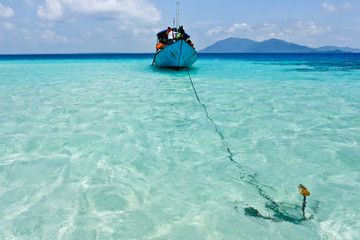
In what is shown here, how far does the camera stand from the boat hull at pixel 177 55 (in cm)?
1758

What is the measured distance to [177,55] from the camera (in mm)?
18625

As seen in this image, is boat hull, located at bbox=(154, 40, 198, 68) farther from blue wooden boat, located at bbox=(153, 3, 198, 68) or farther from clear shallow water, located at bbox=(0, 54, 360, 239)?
clear shallow water, located at bbox=(0, 54, 360, 239)

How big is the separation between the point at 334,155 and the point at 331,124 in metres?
2.02

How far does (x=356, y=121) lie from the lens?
6.06m

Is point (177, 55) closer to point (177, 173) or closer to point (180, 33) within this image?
point (180, 33)

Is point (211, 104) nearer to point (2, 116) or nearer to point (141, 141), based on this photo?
point (141, 141)

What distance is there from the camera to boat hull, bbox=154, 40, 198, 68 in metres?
17.6

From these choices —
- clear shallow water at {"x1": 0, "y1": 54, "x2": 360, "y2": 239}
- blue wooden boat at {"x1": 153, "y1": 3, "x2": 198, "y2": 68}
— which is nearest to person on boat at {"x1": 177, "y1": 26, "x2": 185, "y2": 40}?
blue wooden boat at {"x1": 153, "y1": 3, "x2": 198, "y2": 68}

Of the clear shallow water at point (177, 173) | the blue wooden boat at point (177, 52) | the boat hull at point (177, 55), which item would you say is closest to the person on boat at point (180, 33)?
the blue wooden boat at point (177, 52)

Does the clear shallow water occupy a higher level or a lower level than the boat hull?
lower

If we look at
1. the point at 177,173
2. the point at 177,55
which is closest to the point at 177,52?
the point at 177,55

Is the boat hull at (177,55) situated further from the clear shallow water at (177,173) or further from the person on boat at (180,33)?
the clear shallow water at (177,173)

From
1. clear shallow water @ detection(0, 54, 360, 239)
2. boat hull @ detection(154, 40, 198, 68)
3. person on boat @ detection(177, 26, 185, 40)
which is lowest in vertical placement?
clear shallow water @ detection(0, 54, 360, 239)

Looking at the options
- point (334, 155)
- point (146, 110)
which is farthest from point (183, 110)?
point (334, 155)
